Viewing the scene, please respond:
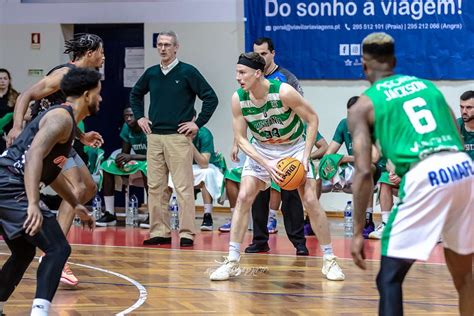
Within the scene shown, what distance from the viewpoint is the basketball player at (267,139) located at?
8.05 meters

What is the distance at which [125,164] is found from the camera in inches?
479

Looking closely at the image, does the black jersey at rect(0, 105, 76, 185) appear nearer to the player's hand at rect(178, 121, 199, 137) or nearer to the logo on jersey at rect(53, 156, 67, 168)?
the logo on jersey at rect(53, 156, 67, 168)

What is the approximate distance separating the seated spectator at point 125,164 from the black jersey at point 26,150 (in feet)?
20.4

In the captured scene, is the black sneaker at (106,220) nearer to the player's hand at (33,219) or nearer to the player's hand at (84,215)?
the player's hand at (84,215)

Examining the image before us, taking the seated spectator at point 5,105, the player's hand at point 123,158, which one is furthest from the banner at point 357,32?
the seated spectator at point 5,105

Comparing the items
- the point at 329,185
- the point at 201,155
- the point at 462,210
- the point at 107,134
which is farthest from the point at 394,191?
the point at 462,210

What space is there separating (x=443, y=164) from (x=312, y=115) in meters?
3.36

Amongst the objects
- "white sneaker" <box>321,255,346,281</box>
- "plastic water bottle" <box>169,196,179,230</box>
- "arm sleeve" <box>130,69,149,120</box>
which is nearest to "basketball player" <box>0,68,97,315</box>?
"white sneaker" <box>321,255,346,281</box>

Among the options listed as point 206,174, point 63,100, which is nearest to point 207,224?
point 206,174

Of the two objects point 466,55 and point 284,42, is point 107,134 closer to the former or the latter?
point 284,42

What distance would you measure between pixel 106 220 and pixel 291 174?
4762 millimetres

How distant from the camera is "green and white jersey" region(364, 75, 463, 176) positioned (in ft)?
15.8

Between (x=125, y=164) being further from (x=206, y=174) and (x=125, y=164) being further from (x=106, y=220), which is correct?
(x=206, y=174)

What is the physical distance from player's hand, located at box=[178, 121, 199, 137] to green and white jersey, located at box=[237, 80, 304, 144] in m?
1.91
